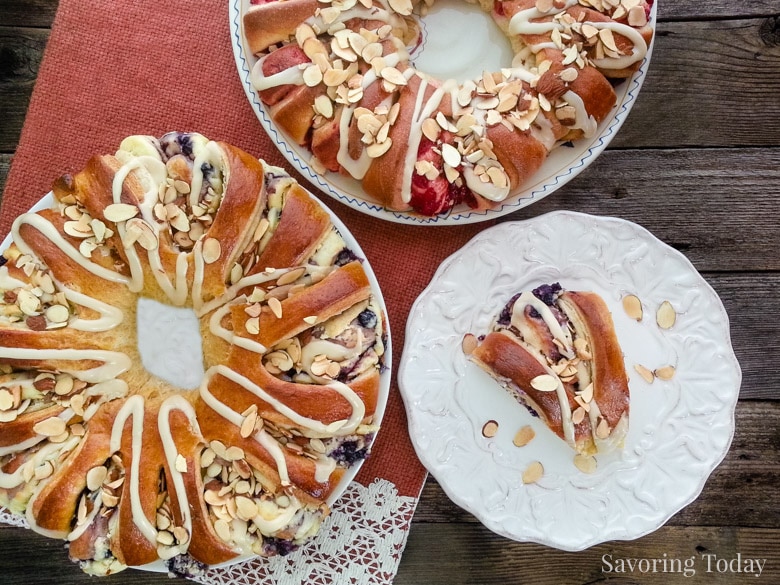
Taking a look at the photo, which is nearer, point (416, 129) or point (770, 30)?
point (416, 129)

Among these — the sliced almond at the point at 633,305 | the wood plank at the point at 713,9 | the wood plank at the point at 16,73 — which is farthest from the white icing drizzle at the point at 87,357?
the wood plank at the point at 713,9

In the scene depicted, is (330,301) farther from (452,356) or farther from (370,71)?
(370,71)

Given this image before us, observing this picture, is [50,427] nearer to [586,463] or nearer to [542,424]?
[542,424]

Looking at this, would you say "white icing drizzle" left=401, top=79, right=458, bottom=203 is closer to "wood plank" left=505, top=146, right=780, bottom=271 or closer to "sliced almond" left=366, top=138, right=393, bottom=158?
"sliced almond" left=366, top=138, right=393, bottom=158

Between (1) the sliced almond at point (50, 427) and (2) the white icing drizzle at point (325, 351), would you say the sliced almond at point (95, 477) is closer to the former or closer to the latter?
(1) the sliced almond at point (50, 427)

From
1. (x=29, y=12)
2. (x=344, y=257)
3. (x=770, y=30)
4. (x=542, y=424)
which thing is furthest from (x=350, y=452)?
(x=770, y=30)

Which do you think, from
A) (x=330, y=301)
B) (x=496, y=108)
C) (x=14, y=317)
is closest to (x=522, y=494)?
(x=330, y=301)

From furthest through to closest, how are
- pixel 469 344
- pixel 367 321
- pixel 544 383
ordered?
1. pixel 469 344
2. pixel 544 383
3. pixel 367 321
